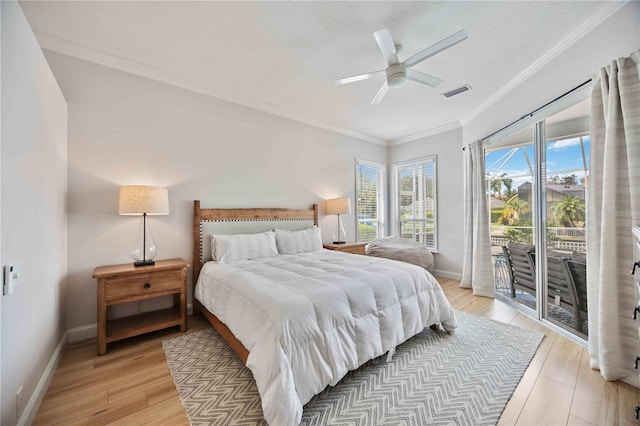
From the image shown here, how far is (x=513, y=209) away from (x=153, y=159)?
453cm

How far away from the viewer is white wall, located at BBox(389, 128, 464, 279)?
456 centimetres

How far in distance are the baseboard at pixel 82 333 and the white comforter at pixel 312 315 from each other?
1079 millimetres

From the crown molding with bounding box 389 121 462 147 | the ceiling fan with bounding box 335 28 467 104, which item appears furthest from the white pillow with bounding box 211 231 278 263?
the crown molding with bounding box 389 121 462 147

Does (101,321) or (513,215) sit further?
(513,215)

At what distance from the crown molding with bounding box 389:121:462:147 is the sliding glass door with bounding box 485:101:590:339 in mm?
1148

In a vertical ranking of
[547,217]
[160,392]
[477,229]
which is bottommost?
[160,392]

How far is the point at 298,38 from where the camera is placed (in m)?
2.32

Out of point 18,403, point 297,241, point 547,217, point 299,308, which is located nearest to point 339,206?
point 297,241

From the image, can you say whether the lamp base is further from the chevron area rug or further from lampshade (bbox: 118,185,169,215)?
the chevron area rug

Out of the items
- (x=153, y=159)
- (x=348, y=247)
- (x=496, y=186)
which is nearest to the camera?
(x=153, y=159)

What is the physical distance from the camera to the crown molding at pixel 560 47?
1.95 meters

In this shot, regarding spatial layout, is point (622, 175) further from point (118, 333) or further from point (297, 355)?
point (118, 333)

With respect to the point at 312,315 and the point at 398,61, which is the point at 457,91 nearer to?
the point at 398,61

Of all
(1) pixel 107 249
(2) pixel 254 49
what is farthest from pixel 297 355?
(2) pixel 254 49
